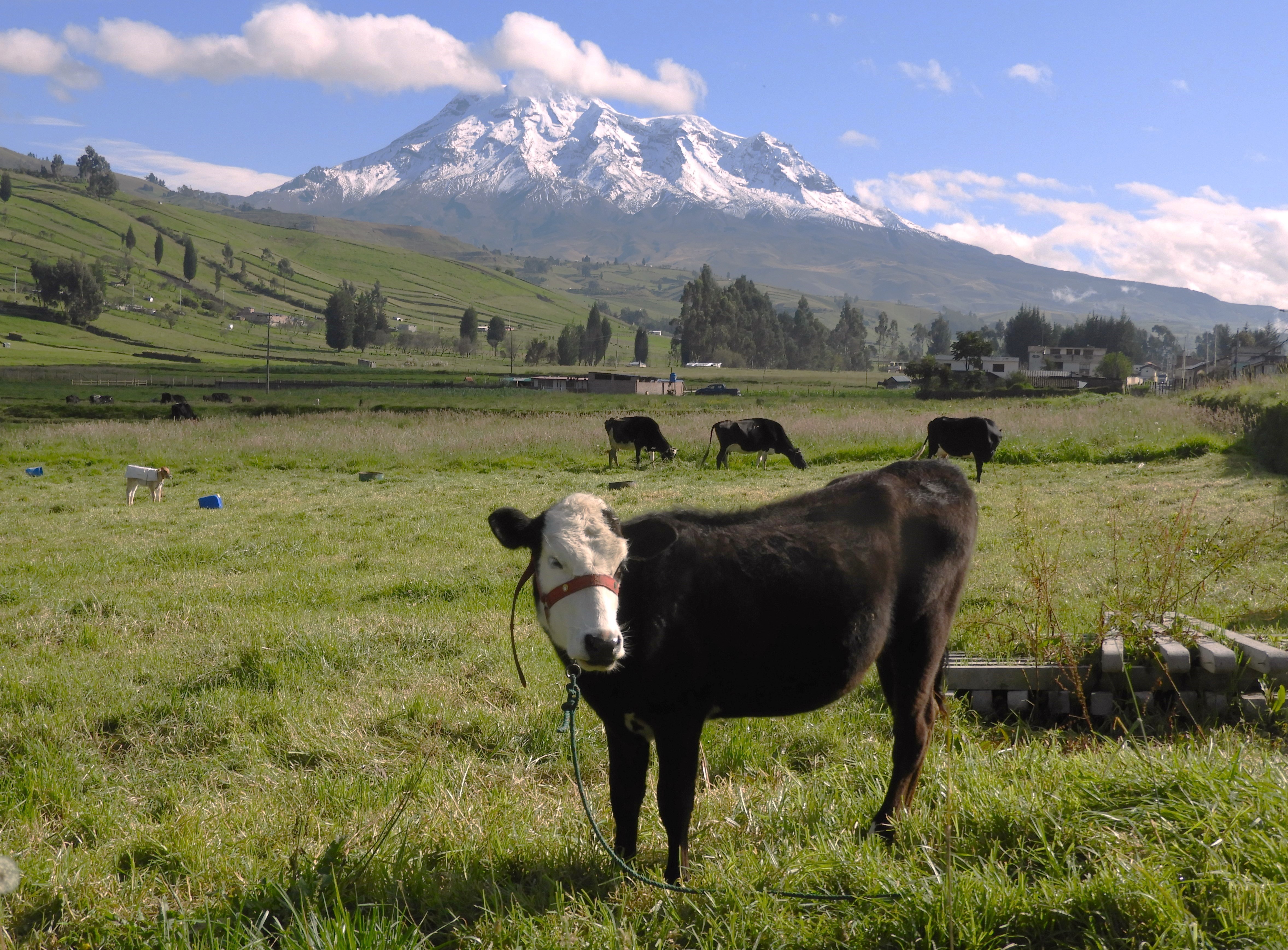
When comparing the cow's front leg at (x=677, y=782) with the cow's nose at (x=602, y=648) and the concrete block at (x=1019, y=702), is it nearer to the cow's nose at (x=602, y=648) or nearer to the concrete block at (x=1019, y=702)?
the cow's nose at (x=602, y=648)

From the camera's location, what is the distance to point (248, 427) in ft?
107

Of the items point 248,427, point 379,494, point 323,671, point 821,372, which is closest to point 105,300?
point 821,372

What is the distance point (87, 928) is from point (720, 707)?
290cm

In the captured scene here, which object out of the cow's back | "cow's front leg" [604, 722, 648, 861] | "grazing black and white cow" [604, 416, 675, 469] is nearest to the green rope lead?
"cow's front leg" [604, 722, 648, 861]

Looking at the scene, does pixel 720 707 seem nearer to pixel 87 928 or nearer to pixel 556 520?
pixel 556 520

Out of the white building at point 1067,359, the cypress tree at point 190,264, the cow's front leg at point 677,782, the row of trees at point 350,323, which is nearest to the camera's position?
the cow's front leg at point 677,782

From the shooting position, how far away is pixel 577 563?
11.8ft

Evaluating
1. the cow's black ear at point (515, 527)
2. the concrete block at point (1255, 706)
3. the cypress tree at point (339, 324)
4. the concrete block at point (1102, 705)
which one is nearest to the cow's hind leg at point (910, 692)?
the cow's black ear at point (515, 527)

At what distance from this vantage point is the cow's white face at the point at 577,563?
11.0ft

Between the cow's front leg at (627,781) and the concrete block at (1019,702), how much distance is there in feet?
11.5

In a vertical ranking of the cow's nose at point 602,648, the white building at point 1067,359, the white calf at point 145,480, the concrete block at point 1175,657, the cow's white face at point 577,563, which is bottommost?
the white calf at point 145,480

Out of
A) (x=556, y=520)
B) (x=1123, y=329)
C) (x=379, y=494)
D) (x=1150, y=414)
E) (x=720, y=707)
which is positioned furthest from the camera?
(x=1123, y=329)

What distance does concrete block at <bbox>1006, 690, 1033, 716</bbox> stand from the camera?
21.2 ft

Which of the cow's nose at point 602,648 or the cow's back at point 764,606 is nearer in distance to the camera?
the cow's nose at point 602,648
